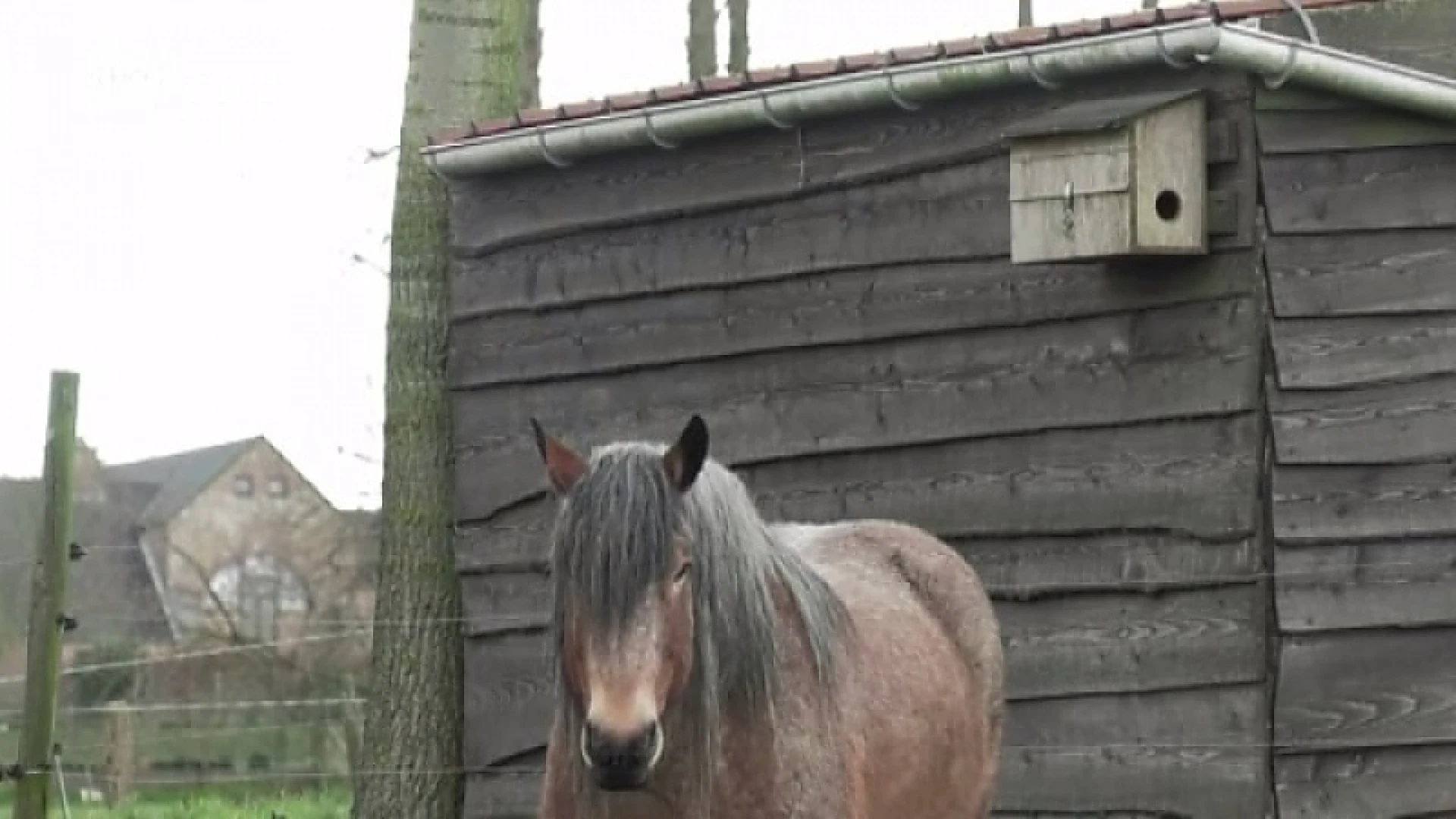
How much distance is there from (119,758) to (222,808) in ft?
8.57

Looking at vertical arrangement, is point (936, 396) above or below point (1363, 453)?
above

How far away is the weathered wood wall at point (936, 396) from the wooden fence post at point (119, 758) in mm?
5713

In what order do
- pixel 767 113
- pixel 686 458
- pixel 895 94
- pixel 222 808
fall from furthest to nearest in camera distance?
pixel 222 808, pixel 767 113, pixel 895 94, pixel 686 458

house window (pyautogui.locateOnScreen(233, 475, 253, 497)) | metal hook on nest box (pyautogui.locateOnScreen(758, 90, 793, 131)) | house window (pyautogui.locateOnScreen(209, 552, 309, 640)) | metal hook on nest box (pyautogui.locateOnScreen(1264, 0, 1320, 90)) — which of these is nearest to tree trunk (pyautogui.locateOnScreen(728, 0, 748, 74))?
metal hook on nest box (pyautogui.locateOnScreen(758, 90, 793, 131))

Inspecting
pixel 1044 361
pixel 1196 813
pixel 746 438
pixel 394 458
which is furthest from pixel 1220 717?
pixel 394 458

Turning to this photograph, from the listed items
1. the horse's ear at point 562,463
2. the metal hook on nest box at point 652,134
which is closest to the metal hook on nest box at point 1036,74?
the metal hook on nest box at point 652,134

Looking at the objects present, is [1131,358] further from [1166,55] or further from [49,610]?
[49,610]

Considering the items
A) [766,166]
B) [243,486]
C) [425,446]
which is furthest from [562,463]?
[243,486]

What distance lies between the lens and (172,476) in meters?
23.3

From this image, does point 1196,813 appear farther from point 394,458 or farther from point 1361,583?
point 394,458

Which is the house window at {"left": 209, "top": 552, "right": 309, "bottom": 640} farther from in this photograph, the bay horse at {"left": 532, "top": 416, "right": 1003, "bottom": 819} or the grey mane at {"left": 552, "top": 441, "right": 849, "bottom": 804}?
the grey mane at {"left": 552, "top": 441, "right": 849, "bottom": 804}

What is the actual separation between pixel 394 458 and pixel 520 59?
189 centimetres

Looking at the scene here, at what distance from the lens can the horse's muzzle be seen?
533 centimetres

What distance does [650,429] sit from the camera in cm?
1017
